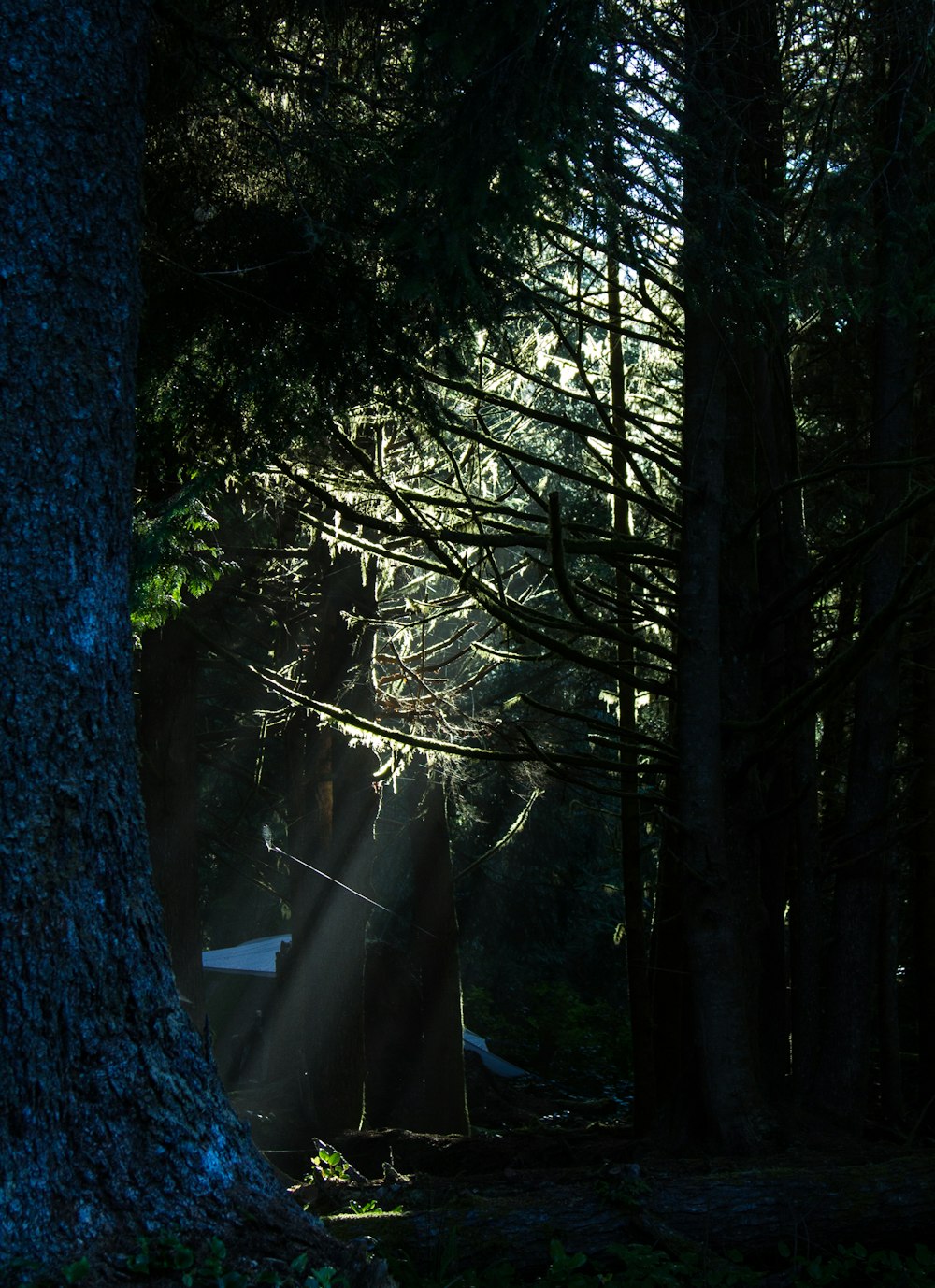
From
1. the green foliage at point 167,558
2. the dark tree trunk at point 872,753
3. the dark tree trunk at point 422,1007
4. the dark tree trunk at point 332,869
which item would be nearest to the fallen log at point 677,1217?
the dark tree trunk at point 872,753

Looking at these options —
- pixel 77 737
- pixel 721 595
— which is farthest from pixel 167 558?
pixel 721 595

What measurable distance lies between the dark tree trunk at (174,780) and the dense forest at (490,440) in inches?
53.2

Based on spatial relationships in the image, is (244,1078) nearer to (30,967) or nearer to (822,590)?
(822,590)

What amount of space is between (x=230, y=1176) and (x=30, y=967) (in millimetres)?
957

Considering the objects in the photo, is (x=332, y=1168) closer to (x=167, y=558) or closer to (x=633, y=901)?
(x=167, y=558)

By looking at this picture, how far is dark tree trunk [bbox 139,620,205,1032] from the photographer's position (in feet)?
36.2

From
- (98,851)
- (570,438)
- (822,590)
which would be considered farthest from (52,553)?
(570,438)

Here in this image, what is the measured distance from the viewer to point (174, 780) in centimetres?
1121

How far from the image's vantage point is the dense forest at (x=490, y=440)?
147 inches

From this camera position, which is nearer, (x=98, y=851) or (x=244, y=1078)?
(x=98, y=851)

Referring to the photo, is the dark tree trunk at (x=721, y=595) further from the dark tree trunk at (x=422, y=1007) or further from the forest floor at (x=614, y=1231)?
the dark tree trunk at (x=422, y=1007)

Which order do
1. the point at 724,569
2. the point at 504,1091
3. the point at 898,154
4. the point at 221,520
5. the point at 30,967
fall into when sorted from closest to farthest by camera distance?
the point at 30,967 < the point at 898,154 < the point at 724,569 < the point at 221,520 < the point at 504,1091

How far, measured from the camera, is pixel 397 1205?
5.25 meters

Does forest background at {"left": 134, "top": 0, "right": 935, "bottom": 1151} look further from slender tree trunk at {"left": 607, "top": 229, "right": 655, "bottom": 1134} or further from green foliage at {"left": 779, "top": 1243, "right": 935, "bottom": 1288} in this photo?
green foliage at {"left": 779, "top": 1243, "right": 935, "bottom": 1288}
